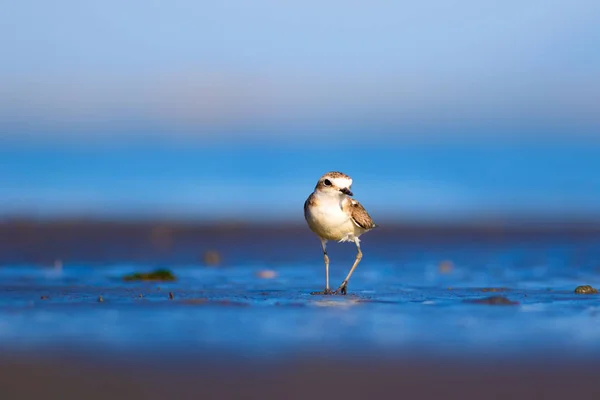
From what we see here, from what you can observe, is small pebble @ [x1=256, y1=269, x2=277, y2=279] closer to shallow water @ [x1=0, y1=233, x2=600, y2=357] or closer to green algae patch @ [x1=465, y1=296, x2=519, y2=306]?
shallow water @ [x1=0, y1=233, x2=600, y2=357]

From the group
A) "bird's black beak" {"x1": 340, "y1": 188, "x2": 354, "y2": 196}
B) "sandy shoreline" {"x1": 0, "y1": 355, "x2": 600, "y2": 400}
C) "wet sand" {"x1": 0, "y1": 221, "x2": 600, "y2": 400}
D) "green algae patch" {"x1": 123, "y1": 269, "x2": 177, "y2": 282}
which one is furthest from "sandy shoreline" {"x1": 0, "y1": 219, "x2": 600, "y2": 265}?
"sandy shoreline" {"x1": 0, "y1": 355, "x2": 600, "y2": 400}

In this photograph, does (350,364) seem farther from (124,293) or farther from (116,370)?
(124,293)

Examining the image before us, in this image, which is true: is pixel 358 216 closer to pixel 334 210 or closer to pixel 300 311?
pixel 334 210

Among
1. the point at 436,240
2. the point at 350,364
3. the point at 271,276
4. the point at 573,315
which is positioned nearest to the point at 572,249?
the point at 436,240

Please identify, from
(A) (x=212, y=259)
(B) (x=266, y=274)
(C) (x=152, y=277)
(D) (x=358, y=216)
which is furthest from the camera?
(A) (x=212, y=259)

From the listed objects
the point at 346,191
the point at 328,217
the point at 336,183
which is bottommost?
the point at 328,217

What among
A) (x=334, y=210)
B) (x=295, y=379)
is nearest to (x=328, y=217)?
(x=334, y=210)
